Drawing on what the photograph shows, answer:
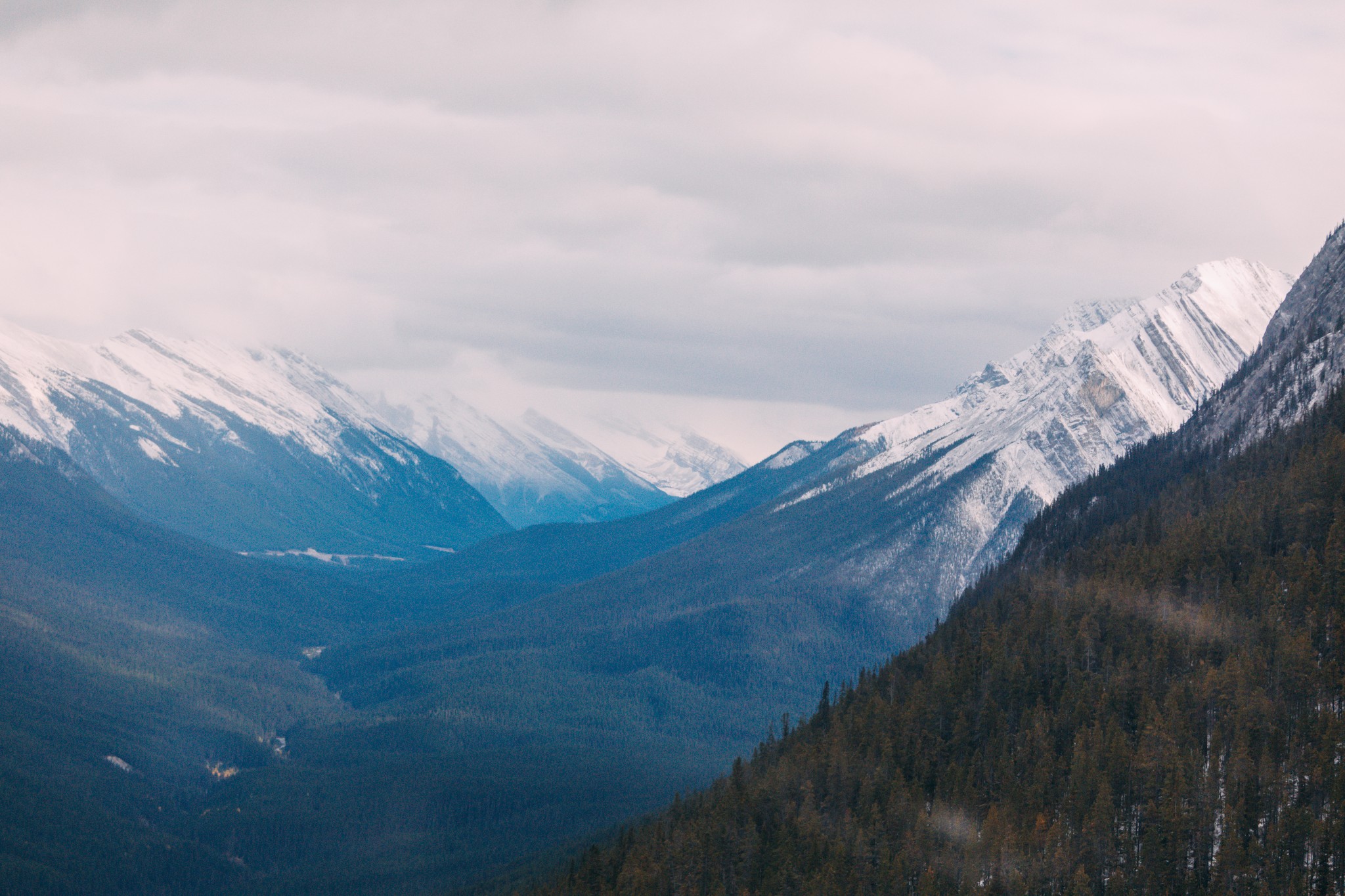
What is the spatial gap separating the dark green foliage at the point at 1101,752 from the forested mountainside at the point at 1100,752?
275mm

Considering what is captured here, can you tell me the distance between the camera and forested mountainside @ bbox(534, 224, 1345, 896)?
12988cm

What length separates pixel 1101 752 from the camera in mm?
144375

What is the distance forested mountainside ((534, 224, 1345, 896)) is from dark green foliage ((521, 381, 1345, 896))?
275 millimetres

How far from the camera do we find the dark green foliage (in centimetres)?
12988

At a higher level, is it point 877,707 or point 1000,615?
point 1000,615

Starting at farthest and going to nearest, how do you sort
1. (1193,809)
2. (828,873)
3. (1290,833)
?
1. (828,873)
2. (1193,809)
3. (1290,833)

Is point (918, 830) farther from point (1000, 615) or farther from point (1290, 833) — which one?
point (1000, 615)

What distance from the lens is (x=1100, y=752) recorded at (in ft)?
474

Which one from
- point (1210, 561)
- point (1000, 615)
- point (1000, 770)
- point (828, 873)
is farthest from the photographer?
point (1000, 615)

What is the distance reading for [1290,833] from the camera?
403ft

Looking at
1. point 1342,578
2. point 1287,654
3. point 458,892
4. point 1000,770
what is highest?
point 1342,578

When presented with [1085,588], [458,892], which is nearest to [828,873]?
[1085,588]

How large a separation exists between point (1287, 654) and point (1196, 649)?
13.5 metres

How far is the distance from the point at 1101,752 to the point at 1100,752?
0.06 meters
